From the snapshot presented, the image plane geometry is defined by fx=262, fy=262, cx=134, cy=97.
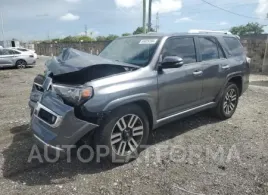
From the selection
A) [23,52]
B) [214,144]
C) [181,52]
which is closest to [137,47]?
[181,52]

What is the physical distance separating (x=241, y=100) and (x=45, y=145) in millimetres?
5685

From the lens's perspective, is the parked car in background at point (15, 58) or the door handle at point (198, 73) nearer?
the door handle at point (198, 73)

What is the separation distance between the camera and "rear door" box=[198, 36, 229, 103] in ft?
14.9

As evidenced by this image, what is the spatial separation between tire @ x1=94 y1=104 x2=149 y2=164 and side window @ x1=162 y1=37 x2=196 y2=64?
107cm

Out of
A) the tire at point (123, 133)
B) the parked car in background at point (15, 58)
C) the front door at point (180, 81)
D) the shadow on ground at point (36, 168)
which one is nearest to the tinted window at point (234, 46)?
the front door at point (180, 81)

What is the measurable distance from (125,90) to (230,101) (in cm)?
296

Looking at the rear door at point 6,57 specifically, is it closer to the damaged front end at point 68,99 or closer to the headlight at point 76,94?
the damaged front end at point 68,99

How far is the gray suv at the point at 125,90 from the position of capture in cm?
304

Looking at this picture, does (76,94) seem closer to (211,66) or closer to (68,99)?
(68,99)

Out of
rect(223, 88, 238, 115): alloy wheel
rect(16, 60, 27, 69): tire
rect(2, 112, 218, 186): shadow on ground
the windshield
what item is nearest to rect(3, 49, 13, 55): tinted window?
rect(16, 60, 27, 69): tire

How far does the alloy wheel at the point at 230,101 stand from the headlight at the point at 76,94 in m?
3.17

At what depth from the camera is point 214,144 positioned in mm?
4152

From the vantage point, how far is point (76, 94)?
3031mm

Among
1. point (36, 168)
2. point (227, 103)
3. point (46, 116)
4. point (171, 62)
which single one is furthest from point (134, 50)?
point (227, 103)
